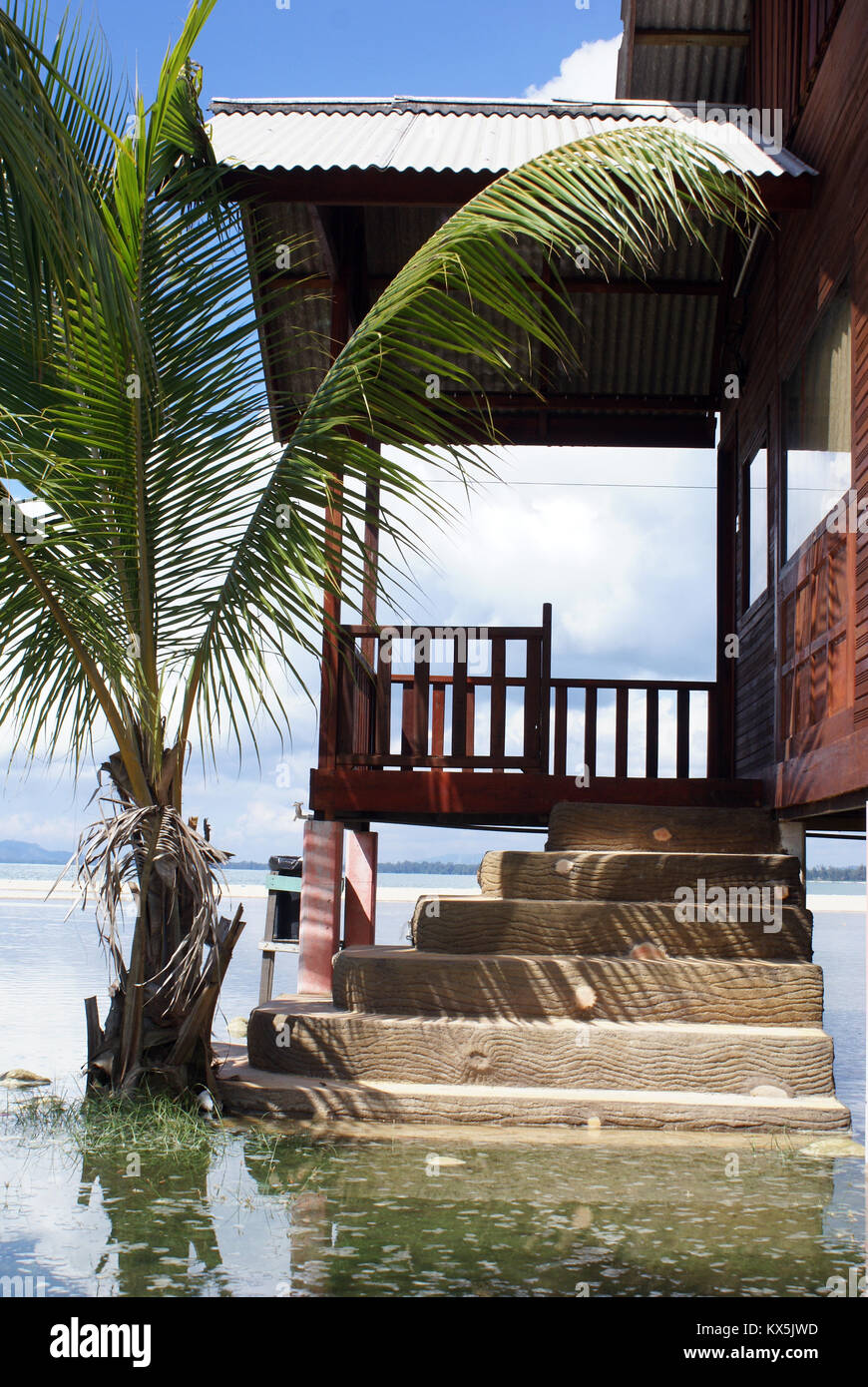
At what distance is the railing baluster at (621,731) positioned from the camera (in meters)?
8.31

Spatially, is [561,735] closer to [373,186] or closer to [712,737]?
[712,737]

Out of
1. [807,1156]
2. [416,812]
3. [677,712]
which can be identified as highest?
[677,712]

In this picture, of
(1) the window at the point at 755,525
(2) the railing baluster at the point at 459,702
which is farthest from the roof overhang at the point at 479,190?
(2) the railing baluster at the point at 459,702

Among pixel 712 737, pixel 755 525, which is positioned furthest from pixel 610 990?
pixel 755 525

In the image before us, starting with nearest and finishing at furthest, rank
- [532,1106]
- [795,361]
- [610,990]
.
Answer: [532,1106] < [610,990] < [795,361]

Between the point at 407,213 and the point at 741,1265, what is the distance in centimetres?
771

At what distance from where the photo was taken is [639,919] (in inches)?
233

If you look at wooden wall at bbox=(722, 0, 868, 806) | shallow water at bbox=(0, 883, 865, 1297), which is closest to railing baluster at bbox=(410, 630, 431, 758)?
wooden wall at bbox=(722, 0, 868, 806)

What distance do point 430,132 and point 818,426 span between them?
12.1ft

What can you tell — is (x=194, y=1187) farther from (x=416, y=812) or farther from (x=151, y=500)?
(x=416, y=812)

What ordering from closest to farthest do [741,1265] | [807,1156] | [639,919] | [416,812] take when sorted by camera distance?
[741,1265] < [807,1156] < [639,919] < [416,812]

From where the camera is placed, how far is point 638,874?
20.2 feet

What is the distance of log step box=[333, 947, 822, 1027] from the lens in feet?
18.5
